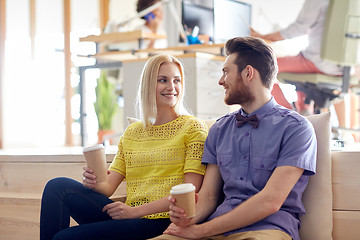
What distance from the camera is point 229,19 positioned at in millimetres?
4250

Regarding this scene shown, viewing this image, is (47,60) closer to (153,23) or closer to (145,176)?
(153,23)

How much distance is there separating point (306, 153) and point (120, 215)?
0.69m

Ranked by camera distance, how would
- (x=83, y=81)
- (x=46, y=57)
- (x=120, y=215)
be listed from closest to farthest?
(x=120, y=215)
(x=83, y=81)
(x=46, y=57)

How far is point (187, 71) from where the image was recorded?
3.77m

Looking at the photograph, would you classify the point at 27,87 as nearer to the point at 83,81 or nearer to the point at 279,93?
the point at 83,81

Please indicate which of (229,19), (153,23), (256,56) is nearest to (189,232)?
(256,56)

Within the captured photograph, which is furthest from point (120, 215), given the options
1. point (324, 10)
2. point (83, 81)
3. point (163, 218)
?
point (83, 81)

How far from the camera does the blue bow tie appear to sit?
167 cm

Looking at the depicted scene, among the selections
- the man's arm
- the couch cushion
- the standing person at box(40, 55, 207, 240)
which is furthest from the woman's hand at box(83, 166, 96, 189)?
the couch cushion

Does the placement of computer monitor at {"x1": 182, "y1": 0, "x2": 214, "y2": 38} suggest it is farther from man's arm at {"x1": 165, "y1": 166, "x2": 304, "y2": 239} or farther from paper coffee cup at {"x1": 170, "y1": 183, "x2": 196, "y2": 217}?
paper coffee cup at {"x1": 170, "y1": 183, "x2": 196, "y2": 217}

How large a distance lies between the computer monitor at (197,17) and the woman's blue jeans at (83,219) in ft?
9.27

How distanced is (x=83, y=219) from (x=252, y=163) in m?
0.68

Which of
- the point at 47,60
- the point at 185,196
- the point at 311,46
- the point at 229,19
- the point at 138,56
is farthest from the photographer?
the point at 47,60

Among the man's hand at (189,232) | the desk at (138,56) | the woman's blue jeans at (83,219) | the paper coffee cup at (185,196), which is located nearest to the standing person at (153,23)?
the desk at (138,56)
